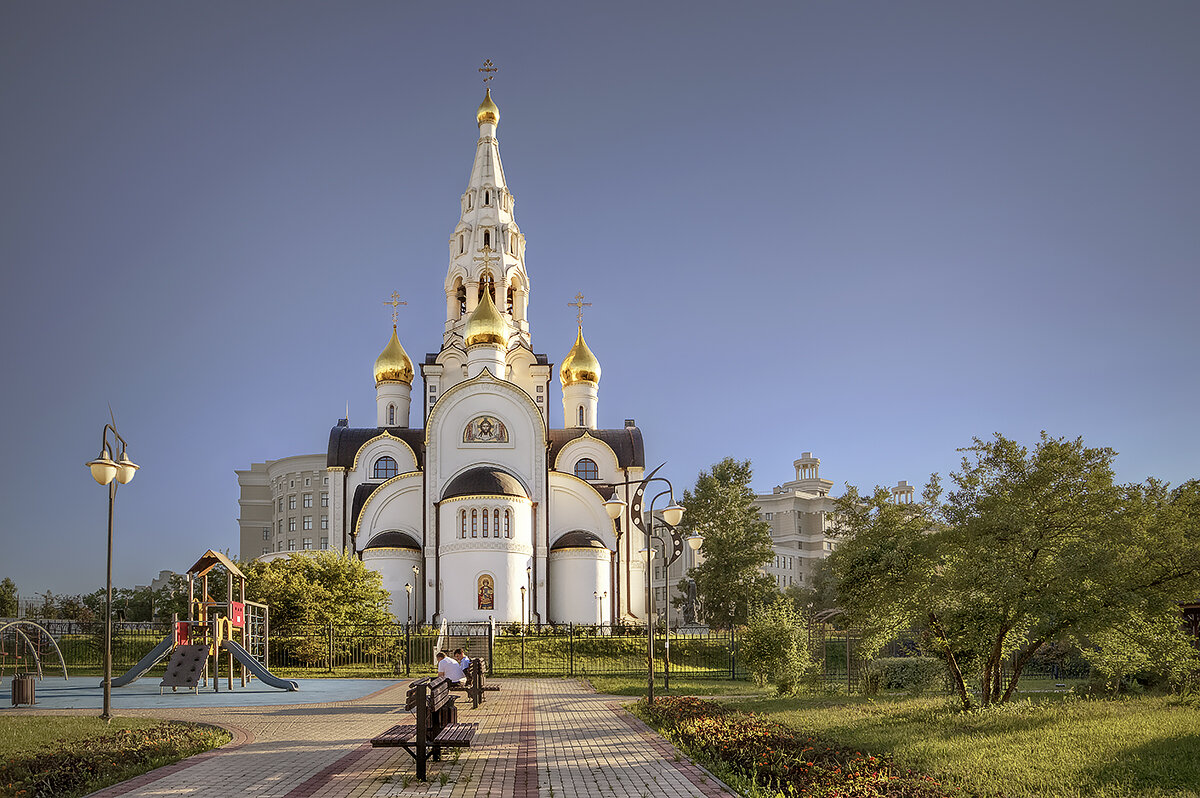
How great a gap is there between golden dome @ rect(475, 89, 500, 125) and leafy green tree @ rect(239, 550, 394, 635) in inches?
1386

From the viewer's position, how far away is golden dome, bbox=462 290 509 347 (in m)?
51.5

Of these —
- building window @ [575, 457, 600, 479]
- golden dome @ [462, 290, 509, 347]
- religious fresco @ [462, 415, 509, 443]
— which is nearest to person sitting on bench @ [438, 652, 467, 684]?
religious fresco @ [462, 415, 509, 443]

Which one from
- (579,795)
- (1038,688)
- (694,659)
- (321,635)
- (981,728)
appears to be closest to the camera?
(579,795)

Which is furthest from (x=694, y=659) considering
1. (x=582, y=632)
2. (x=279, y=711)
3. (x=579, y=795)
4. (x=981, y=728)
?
(x=579, y=795)

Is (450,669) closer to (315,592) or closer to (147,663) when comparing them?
(147,663)

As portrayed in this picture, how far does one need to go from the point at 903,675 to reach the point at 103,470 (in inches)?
750

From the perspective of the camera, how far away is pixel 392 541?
4544 cm

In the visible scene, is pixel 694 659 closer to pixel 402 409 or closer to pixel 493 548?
pixel 493 548

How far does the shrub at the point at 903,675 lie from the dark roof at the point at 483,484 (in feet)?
70.2

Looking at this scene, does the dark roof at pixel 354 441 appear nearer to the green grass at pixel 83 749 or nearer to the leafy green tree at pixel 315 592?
the leafy green tree at pixel 315 592

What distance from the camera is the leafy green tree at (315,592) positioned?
31.6 meters

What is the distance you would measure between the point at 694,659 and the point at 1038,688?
46.7ft

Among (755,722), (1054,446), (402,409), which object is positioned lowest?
(755,722)

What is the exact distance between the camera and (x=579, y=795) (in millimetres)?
9352
